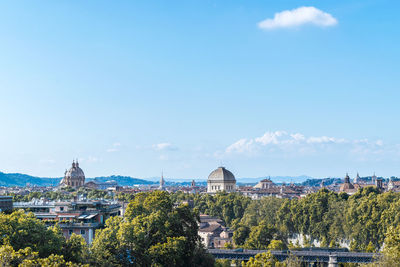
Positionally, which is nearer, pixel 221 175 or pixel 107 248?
pixel 107 248

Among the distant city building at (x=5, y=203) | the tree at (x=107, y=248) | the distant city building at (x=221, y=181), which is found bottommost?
the tree at (x=107, y=248)

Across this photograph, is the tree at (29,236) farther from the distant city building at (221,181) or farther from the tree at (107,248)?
the distant city building at (221,181)

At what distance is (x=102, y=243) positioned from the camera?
46.3m

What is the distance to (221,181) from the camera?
186 m

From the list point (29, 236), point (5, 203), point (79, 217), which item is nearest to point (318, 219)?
point (79, 217)

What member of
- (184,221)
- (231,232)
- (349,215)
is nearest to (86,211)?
(184,221)

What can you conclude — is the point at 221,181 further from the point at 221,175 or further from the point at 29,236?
the point at 29,236

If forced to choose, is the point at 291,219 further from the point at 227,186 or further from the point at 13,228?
the point at 227,186

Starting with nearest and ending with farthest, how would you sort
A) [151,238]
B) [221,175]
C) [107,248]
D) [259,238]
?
[107,248], [151,238], [259,238], [221,175]

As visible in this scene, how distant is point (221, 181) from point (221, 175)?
2.27m

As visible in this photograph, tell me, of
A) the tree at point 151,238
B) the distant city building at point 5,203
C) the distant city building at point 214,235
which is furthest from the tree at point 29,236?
the distant city building at point 214,235

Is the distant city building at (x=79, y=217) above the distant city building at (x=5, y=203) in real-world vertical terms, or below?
below

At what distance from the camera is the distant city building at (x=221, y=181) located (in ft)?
611

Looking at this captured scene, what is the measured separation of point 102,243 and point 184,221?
9895mm
